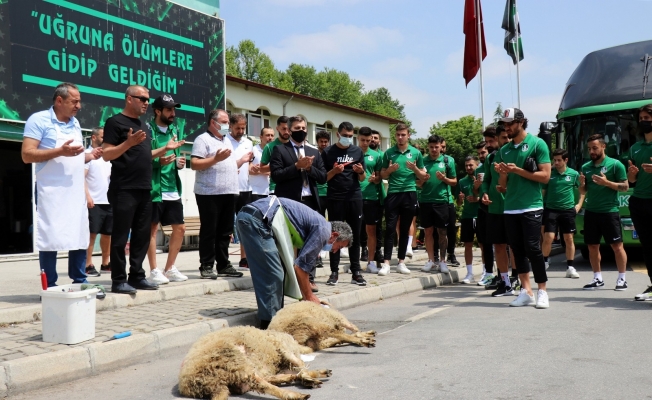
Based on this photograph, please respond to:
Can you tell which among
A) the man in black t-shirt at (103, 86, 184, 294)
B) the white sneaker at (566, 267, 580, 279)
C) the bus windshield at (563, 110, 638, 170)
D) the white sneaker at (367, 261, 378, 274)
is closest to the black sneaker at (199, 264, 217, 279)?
the man in black t-shirt at (103, 86, 184, 294)

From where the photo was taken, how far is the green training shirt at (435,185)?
11281 mm

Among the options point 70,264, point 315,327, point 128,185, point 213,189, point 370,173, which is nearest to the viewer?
point 315,327

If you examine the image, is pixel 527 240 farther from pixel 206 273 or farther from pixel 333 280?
pixel 206 273

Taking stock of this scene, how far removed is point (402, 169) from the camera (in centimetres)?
1088

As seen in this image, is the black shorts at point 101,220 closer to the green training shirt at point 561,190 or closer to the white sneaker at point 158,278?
the white sneaker at point 158,278

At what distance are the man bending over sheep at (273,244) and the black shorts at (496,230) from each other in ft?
11.2

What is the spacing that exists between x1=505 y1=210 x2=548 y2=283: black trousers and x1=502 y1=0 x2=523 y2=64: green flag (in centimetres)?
1452

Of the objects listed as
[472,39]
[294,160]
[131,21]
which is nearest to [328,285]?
[294,160]

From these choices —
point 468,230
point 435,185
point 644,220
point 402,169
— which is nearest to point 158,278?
point 402,169

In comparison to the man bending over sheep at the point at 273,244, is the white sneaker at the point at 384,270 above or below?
below

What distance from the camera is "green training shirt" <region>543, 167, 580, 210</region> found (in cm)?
1169

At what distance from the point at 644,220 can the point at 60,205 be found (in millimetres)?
7163

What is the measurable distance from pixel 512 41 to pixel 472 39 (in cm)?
163

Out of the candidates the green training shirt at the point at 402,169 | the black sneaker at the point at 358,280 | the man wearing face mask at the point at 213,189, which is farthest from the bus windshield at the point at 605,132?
the man wearing face mask at the point at 213,189
